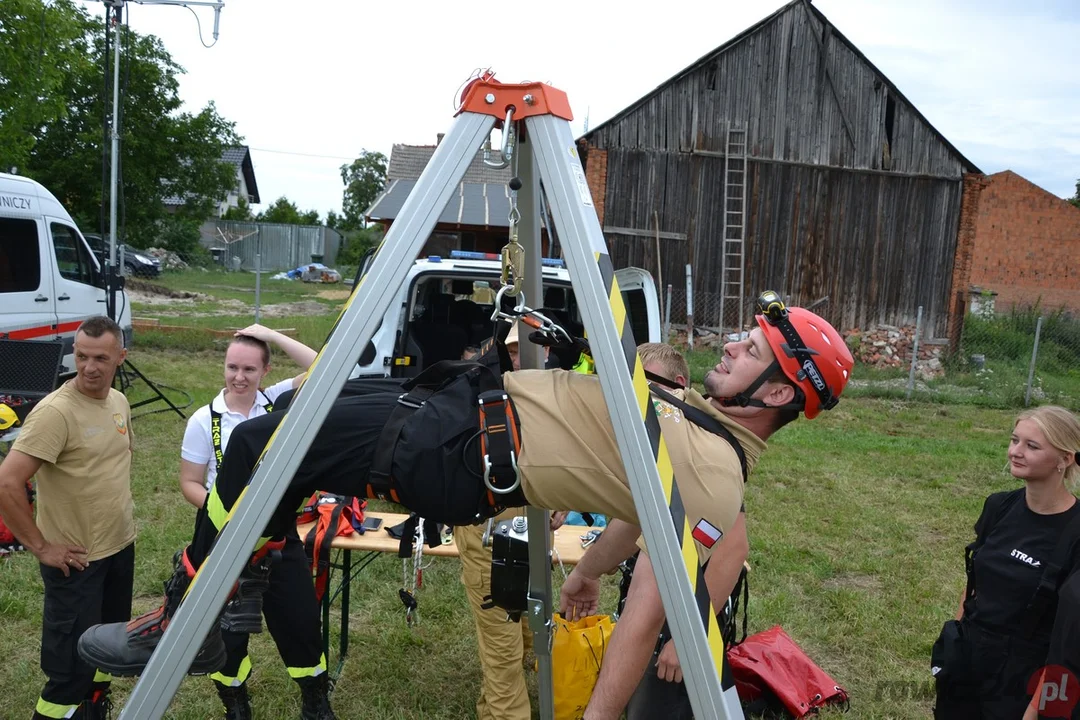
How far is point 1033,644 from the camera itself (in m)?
2.88

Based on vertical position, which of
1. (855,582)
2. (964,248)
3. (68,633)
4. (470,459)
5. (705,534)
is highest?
(964,248)

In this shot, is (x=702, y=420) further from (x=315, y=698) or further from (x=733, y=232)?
(x=733, y=232)

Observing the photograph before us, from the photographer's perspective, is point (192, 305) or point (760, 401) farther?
point (192, 305)

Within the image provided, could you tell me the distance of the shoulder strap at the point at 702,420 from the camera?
6.79 feet

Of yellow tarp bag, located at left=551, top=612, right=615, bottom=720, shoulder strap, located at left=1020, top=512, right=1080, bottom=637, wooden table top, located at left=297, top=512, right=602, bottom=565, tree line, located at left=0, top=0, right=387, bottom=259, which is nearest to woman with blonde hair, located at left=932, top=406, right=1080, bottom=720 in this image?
shoulder strap, located at left=1020, top=512, right=1080, bottom=637

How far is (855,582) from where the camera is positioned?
5.69 meters

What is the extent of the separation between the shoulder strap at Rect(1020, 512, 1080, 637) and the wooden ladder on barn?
1354 centimetres

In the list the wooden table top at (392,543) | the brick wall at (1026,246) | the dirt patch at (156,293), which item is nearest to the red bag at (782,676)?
the wooden table top at (392,543)

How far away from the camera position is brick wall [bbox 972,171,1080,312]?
2372 centimetres

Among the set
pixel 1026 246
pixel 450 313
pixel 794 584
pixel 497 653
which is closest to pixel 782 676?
pixel 497 653

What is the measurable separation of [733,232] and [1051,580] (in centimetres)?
1404

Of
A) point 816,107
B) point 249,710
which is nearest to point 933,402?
point 816,107

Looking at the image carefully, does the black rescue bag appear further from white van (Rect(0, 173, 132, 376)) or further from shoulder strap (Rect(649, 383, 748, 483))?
white van (Rect(0, 173, 132, 376))

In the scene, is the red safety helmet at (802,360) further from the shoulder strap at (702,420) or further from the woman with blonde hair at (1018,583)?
the woman with blonde hair at (1018,583)
